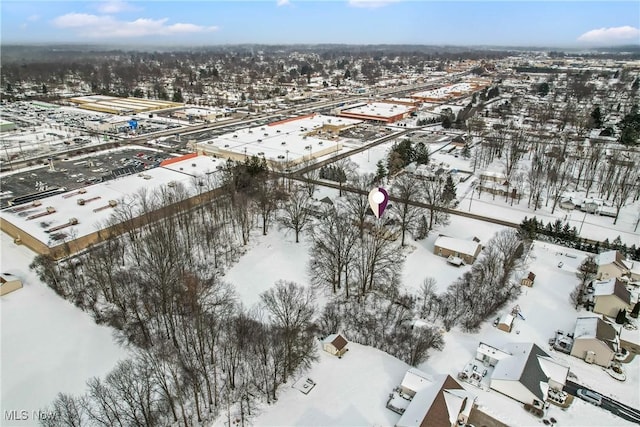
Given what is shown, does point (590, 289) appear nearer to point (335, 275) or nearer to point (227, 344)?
point (335, 275)

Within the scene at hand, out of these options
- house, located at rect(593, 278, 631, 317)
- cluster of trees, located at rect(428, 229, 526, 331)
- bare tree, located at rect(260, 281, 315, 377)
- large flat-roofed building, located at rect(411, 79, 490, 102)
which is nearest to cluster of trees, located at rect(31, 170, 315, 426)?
bare tree, located at rect(260, 281, 315, 377)

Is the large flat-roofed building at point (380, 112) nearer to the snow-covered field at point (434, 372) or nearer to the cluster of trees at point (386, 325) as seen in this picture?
the cluster of trees at point (386, 325)

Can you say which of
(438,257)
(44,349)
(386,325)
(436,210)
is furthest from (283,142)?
(44,349)

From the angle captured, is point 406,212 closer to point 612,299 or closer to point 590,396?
point 612,299

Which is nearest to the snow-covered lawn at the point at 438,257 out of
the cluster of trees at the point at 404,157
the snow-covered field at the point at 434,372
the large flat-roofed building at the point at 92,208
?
the snow-covered field at the point at 434,372

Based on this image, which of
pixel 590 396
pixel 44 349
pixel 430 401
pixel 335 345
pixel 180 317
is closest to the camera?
pixel 430 401

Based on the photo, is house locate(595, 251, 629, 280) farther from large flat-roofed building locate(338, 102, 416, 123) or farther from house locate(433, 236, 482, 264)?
large flat-roofed building locate(338, 102, 416, 123)
